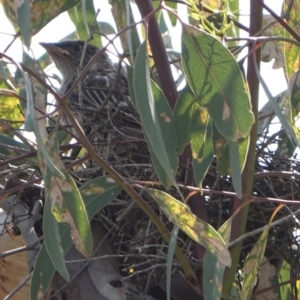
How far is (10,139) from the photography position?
78.6 inches

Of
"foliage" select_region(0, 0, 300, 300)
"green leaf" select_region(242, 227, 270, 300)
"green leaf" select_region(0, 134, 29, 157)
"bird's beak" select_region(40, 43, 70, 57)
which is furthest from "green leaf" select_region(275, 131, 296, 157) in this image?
"bird's beak" select_region(40, 43, 70, 57)

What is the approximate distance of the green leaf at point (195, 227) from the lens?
142 cm

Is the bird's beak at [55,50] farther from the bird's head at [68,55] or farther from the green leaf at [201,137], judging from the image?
the green leaf at [201,137]

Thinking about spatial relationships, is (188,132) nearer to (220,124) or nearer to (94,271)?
(220,124)

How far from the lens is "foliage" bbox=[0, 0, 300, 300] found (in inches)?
53.1

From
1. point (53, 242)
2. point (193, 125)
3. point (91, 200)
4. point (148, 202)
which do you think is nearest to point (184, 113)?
point (193, 125)

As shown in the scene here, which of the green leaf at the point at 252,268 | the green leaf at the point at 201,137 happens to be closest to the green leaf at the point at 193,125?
the green leaf at the point at 201,137

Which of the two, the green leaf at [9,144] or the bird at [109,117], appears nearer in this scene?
the green leaf at [9,144]

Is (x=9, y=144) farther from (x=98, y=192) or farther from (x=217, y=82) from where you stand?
(x=217, y=82)

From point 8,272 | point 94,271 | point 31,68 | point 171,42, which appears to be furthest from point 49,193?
point 171,42

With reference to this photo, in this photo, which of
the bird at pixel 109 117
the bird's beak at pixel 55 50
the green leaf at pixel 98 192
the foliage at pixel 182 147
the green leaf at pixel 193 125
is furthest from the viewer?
the bird's beak at pixel 55 50

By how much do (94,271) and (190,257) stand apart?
248mm

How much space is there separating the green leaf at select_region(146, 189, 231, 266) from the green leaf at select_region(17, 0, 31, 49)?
39 cm

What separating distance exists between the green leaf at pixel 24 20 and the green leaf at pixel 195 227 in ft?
1.29
